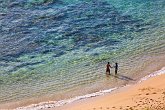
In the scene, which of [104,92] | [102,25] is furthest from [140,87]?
[102,25]

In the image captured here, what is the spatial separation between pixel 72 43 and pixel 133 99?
39.4ft

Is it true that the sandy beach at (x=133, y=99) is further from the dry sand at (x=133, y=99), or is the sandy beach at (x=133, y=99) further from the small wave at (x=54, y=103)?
the small wave at (x=54, y=103)

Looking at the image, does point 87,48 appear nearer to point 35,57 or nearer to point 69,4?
point 35,57

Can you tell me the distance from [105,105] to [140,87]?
385 centimetres

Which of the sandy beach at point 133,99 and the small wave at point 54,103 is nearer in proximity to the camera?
the sandy beach at point 133,99

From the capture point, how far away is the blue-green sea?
33344mm

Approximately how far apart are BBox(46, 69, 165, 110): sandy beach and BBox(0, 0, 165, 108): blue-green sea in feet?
5.88

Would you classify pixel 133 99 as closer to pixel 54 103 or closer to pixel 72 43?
pixel 54 103

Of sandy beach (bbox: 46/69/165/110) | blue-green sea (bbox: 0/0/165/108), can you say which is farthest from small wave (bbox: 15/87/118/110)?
blue-green sea (bbox: 0/0/165/108)

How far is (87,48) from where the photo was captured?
38469mm

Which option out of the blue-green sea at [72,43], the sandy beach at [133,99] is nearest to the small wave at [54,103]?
the sandy beach at [133,99]

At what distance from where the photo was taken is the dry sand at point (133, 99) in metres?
27.6

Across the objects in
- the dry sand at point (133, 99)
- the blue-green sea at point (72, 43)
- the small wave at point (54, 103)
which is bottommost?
the small wave at point (54, 103)

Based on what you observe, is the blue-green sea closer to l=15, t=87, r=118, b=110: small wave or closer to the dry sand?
l=15, t=87, r=118, b=110: small wave
